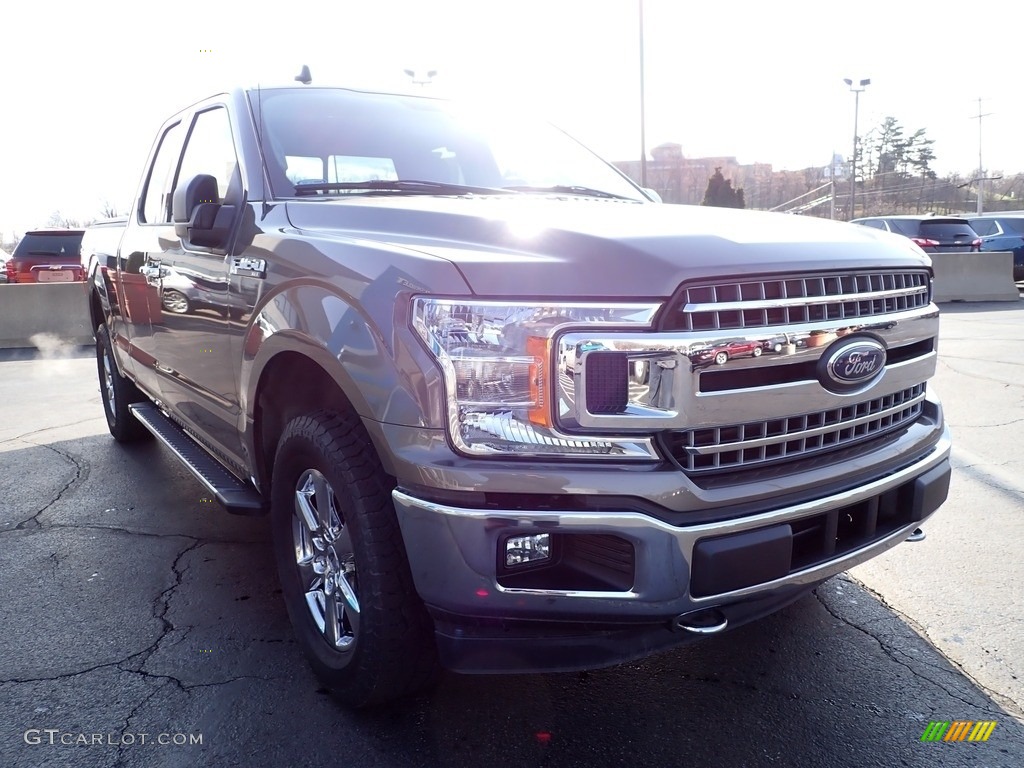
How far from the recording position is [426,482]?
1951 millimetres

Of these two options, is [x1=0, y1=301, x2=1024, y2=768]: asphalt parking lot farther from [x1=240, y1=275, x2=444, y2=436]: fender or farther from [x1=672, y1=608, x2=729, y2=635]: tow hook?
[x1=240, y1=275, x2=444, y2=436]: fender

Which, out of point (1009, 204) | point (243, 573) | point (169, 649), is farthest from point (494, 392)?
point (1009, 204)

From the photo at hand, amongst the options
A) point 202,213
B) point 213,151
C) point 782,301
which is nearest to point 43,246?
point 213,151

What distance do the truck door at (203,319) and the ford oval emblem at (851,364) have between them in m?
1.94

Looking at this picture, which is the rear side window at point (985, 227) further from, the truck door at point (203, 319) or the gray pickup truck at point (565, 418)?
the truck door at point (203, 319)

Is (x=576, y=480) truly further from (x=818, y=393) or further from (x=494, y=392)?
(x=818, y=393)

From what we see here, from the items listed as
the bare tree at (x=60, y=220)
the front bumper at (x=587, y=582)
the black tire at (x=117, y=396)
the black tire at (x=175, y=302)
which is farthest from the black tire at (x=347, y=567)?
the bare tree at (x=60, y=220)

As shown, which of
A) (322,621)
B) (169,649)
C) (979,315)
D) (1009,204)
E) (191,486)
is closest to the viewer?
(322,621)

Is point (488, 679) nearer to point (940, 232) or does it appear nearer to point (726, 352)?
point (726, 352)

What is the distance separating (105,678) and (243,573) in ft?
2.86

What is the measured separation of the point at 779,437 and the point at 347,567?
4.15ft

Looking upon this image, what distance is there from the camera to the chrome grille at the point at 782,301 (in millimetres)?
1922

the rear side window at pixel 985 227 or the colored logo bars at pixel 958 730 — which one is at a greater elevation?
the rear side window at pixel 985 227

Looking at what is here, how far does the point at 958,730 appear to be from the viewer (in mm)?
A: 2342
